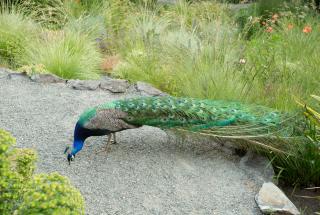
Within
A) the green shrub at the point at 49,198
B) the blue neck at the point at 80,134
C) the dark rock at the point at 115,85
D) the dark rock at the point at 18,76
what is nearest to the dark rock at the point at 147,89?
the dark rock at the point at 115,85

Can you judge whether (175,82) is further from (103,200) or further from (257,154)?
(103,200)

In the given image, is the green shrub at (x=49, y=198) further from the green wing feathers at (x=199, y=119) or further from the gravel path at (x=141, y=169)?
the green wing feathers at (x=199, y=119)

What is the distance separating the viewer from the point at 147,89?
18.6ft

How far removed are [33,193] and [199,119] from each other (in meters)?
1.98

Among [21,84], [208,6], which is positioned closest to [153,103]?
[21,84]

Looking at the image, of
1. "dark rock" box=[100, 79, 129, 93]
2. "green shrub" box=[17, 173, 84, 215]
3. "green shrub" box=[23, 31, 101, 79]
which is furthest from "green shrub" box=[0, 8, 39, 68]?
"green shrub" box=[17, 173, 84, 215]

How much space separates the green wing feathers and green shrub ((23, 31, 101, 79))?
7.48ft

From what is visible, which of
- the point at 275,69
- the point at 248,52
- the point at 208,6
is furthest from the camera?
the point at 208,6

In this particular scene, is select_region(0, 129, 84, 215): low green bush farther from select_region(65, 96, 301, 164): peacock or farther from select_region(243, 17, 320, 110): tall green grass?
select_region(243, 17, 320, 110): tall green grass

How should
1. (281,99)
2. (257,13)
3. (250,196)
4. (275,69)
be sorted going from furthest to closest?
1. (257,13)
2. (275,69)
3. (281,99)
4. (250,196)

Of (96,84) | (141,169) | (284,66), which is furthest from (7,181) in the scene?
→ (96,84)

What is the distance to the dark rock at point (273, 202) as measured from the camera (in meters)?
3.51

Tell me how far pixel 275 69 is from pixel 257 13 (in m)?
4.25

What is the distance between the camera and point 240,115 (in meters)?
3.98
